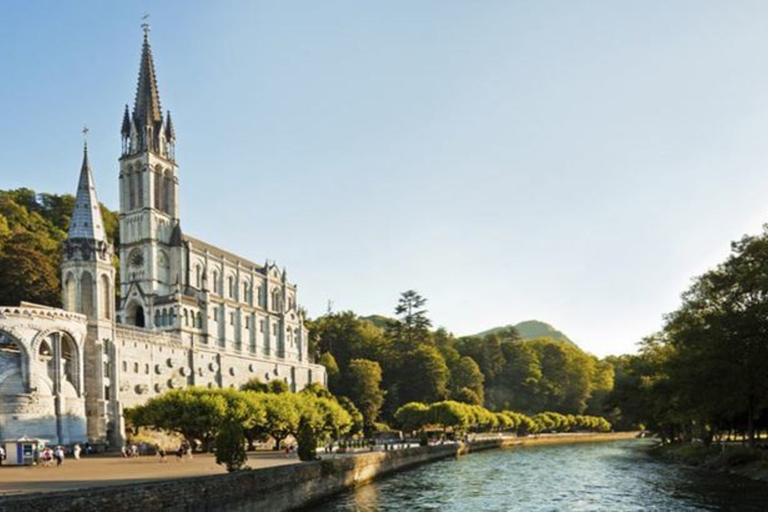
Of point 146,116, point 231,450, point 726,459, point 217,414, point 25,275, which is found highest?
point 146,116

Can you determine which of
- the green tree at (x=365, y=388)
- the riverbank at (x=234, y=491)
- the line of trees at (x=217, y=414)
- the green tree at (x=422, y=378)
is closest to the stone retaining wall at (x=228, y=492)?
the riverbank at (x=234, y=491)

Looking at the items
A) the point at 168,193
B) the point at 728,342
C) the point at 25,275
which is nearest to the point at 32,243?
the point at 25,275

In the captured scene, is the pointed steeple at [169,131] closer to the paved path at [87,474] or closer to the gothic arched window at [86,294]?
the gothic arched window at [86,294]

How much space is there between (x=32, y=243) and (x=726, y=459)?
3106 inches

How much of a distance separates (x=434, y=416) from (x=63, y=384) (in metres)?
53.9

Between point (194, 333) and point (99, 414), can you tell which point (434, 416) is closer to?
point (194, 333)

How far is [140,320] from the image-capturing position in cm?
9219

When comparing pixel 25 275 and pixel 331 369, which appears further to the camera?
pixel 331 369

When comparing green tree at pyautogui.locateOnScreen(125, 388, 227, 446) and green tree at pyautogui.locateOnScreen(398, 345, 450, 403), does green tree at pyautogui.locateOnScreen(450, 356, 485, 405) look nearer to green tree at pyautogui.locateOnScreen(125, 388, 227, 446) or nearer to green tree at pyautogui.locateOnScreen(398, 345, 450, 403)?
green tree at pyautogui.locateOnScreen(398, 345, 450, 403)

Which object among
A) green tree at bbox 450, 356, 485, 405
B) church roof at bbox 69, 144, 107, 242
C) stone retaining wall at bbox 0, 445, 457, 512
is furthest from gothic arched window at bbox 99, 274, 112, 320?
green tree at bbox 450, 356, 485, 405

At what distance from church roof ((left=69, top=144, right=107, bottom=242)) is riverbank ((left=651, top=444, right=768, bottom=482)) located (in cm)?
5357

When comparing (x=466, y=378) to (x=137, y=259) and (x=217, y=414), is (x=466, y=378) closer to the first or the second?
(x=137, y=259)

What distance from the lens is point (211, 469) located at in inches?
1544

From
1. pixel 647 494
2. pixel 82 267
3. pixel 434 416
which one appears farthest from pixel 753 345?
pixel 434 416
